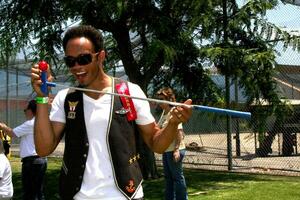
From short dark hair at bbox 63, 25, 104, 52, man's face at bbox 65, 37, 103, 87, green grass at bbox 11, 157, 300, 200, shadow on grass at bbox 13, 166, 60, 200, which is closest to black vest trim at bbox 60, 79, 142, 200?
man's face at bbox 65, 37, 103, 87

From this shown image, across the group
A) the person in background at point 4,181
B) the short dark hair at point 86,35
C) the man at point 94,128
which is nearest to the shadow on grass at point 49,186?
the person in background at point 4,181

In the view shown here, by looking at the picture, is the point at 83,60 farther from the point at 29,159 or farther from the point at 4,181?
the point at 29,159

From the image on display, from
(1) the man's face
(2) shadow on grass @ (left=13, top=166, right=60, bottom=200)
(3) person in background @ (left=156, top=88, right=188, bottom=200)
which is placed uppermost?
(1) the man's face

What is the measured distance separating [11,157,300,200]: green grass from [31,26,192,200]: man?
18.2 feet

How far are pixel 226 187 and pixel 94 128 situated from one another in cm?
678

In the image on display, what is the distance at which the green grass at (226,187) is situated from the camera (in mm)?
8492

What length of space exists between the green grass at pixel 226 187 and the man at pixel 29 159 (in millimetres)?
1197

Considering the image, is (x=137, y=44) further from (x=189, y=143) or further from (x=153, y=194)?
(x=189, y=143)

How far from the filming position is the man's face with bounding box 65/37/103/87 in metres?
2.90

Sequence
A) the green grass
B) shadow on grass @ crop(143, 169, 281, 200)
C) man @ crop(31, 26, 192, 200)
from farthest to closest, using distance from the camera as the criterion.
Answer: shadow on grass @ crop(143, 169, 281, 200) < the green grass < man @ crop(31, 26, 192, 200)

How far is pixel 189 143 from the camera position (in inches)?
550

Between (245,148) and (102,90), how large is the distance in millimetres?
9311

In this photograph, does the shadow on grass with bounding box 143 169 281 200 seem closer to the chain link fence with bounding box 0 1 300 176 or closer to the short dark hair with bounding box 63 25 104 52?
the chain link fence with bounding box 0 1 300 176

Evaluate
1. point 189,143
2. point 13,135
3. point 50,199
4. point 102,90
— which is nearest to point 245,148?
point 189,143
